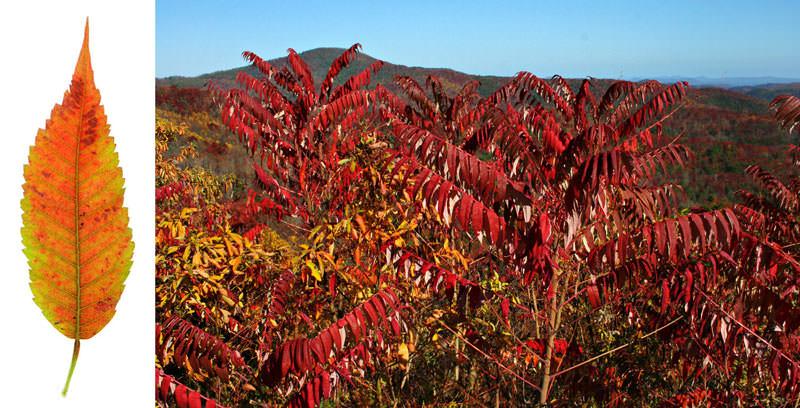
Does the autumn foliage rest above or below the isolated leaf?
below

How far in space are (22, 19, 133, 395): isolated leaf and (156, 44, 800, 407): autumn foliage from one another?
5.67ft

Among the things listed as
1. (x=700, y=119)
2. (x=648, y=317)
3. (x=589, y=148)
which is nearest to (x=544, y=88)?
(x=589, y=148)

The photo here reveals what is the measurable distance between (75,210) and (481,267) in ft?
15.6

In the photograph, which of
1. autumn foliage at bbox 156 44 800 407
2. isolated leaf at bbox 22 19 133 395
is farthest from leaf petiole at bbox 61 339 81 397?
autumn foliage at bbox 156 44 800 407

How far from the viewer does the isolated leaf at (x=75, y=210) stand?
1.73 ft

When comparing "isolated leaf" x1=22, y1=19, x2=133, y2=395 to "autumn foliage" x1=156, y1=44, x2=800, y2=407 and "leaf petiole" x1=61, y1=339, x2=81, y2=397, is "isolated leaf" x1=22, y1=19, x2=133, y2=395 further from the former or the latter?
"autumn foliage" x1=156, y1=44, x2=800, y2=407

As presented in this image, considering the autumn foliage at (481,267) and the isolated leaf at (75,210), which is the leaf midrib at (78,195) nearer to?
the isolated leaf at (75,210)

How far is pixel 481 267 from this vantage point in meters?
5.14

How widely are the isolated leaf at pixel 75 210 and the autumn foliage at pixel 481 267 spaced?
173cm

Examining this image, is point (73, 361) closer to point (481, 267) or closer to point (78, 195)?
point (78, 195)

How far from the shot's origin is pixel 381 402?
12.6 ft

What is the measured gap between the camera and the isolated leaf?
0.53 m

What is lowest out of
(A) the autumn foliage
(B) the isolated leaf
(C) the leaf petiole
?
(A) the autumn foliage

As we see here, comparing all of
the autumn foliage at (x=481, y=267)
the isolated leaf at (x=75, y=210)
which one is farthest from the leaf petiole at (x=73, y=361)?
the autumn foliage at (x=481, y=267)
